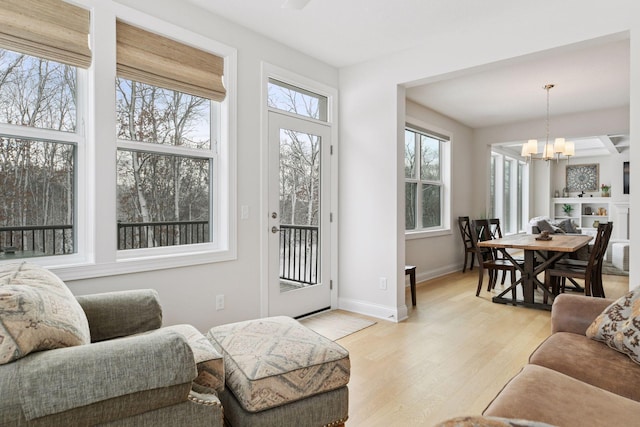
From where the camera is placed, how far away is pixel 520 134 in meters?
6.59

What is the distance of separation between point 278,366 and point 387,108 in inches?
113

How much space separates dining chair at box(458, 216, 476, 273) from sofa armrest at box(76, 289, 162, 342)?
5.35 m

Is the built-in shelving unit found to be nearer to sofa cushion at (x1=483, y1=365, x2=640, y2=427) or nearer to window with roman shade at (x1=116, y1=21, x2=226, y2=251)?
window with roman shade at (x1=116, y1=21, x2=226, y2=251)

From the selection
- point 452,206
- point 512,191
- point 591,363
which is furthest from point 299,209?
point 512,191

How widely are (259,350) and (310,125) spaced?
8.40 ft

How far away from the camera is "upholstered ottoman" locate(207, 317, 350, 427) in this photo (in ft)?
5.25

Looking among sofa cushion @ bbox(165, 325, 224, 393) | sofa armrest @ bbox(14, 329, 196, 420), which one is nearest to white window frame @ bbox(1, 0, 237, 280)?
sofa cushion @ bbox(165, 325, 224, 393)

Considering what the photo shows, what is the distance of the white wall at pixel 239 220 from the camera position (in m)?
2.83

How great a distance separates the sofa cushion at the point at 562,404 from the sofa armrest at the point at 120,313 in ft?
5.65

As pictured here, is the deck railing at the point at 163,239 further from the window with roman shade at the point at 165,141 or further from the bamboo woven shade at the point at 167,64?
the bamboo woven shade at the point at 167,64

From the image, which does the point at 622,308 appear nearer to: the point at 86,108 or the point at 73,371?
the point at 73,371

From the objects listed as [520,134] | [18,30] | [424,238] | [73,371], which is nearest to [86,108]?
[18,30]

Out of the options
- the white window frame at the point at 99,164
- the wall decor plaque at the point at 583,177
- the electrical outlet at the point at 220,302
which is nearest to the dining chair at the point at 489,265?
the electrical outlet at the point at 220,302

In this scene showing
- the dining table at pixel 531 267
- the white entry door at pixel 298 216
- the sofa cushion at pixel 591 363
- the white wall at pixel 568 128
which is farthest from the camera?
the white wall at pixel 568 128
